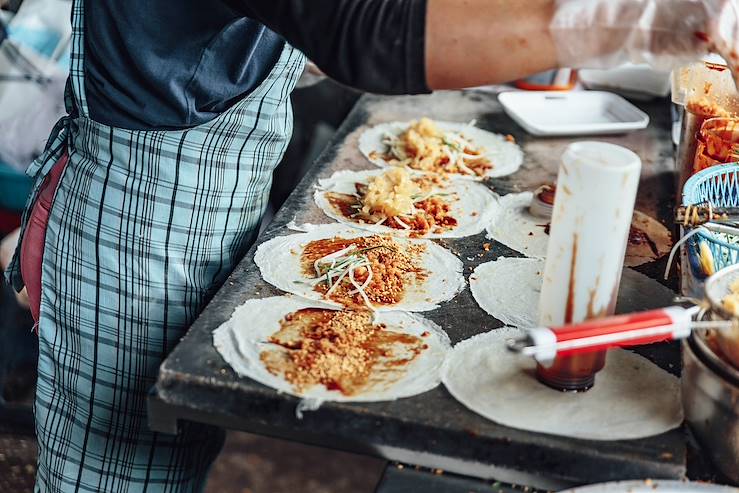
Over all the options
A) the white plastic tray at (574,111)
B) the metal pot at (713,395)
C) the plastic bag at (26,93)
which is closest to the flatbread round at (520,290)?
the metal pot at (713,395)

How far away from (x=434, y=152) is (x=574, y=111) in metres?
0.68

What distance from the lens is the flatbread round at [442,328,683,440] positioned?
1.42 metres

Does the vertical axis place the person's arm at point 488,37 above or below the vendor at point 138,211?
above

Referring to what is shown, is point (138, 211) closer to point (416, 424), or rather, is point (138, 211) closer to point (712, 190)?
point (416, 424)

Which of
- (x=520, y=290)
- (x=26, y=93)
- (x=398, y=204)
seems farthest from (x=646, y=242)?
(x=26, y=93)

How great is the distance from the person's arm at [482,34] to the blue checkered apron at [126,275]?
56 cm

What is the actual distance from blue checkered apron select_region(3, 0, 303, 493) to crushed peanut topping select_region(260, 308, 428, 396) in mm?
384

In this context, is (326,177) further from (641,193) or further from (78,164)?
(641,193)

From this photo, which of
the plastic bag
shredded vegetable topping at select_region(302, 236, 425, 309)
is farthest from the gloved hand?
the plastic bag

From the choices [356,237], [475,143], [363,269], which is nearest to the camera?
[363,269]

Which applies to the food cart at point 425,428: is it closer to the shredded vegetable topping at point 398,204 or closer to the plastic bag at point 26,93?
the shredded vegetable topping at point 398,204

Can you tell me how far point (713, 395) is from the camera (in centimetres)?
136

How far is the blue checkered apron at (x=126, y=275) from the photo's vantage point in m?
1.88

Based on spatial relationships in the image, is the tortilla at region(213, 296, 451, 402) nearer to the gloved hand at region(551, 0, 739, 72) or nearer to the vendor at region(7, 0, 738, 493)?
the vendor at region(7, 0, 738, 493)
